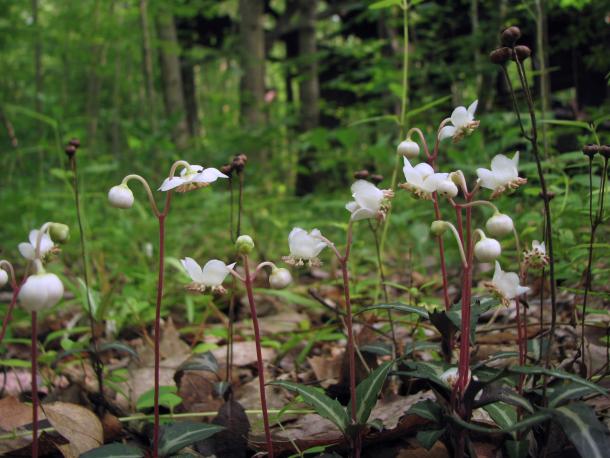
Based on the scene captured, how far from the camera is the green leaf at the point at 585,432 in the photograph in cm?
87

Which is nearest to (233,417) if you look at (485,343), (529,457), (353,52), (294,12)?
(529,457)

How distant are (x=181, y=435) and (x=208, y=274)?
0.33m

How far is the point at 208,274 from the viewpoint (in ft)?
3.47

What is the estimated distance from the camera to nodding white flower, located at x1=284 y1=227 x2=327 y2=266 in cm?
106

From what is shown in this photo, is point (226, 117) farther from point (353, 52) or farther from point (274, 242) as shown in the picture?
point (274, 242)

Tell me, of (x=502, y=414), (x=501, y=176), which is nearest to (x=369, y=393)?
(x=502, y=414)

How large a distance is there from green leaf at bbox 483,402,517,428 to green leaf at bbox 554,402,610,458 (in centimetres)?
17

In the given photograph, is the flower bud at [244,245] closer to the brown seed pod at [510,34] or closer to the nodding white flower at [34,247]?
the nodding white flower at [34,247]

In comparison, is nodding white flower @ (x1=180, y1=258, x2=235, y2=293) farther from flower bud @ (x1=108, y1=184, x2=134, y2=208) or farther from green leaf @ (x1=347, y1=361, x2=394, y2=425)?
green leaf @ (x1=347, y1=361, x2=394, y2=425)

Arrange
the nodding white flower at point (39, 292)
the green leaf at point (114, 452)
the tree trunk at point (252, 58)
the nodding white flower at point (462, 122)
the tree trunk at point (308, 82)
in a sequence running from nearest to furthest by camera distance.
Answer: the nodding white flower at point (39, 292) → the green leaf at point (114, 452) → the nodding white flower at point (462, 122) → the tree trunk at point (252, 58) → the tree trunk at point (308, 82)

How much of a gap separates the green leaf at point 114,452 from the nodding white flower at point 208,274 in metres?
0.32

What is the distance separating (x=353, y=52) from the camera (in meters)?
6.38

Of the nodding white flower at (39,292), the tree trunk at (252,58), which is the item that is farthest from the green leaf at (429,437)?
the tree trunk at (252,58)

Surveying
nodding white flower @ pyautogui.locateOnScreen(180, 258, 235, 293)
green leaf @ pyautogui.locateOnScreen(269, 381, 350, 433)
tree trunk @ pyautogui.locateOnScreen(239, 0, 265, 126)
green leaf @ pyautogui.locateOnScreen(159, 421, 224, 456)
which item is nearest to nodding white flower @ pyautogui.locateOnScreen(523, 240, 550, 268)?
green leaf @ pyautogui.locateOnScreen(269, 381, 350, 433)
